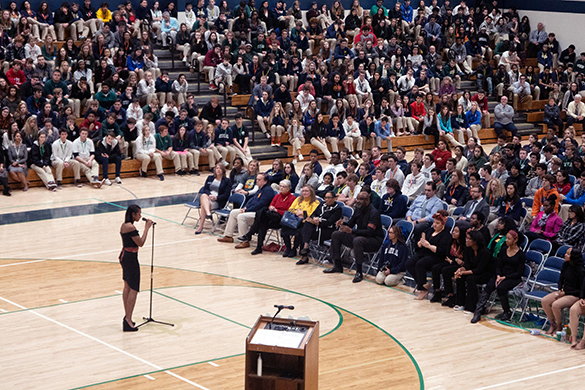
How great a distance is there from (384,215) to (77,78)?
10684 millimetres

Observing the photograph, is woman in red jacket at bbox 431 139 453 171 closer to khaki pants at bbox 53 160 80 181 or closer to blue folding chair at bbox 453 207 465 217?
blue folding chair at bbox 453 207 465 217

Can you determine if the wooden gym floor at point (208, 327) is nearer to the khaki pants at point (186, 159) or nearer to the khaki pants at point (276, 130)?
the khaki pants at point (186, 159)

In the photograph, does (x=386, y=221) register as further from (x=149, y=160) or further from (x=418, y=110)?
(x=418, y=110)

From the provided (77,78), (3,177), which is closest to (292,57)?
(77,78)

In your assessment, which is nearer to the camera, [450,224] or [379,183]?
[450,224]

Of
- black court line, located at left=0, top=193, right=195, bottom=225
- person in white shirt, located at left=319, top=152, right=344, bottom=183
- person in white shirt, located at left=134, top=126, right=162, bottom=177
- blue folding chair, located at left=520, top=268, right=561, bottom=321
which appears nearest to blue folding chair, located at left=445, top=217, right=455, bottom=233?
blue folding chair, located at left=520, top=268, right=561, bottom=321

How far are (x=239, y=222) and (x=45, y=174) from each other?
19.9 feet

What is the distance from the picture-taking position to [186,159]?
65.4ft

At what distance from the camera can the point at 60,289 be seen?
38.0 ft

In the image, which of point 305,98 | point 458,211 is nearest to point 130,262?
point 458,211

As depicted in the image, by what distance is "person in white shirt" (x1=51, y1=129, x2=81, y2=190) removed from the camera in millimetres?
17984

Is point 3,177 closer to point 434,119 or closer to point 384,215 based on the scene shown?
point 384,215

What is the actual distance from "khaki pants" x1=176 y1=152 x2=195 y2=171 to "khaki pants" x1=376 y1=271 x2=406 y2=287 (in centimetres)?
895

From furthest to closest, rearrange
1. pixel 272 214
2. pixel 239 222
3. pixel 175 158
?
pixel 175 158
pixel 239 222
pixel 272 214
